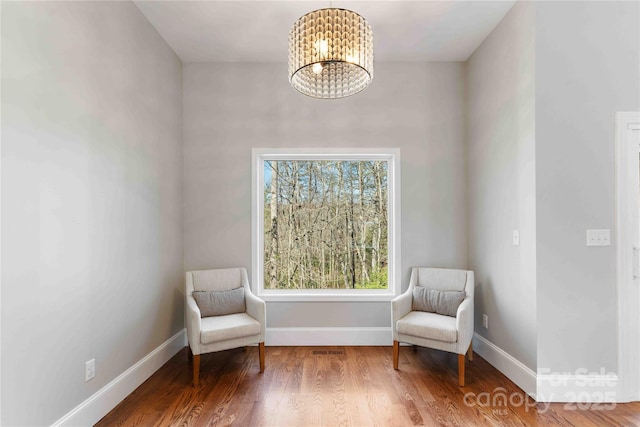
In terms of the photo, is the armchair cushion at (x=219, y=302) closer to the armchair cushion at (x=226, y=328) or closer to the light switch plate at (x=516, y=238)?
the armchair cushion at (x=226, y=328)

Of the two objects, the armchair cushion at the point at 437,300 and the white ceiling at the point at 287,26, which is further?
the armchair cushion at the point at 437,300

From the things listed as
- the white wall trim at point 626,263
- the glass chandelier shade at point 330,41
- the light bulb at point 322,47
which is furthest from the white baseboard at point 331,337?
the light bulb at point 322,47

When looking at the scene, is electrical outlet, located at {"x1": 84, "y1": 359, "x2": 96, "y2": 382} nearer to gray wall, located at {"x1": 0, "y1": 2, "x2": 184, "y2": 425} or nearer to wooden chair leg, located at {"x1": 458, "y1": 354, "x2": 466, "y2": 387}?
gray wall, located at {"x1": 0, "y1": 2, "x2": 184, "y2": 425}

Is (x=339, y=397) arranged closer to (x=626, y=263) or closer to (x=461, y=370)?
(x=461, y=370)

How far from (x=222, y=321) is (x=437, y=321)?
1777 mm

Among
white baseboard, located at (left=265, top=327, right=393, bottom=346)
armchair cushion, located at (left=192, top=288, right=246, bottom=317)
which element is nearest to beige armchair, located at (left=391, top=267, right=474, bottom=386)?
white baseboard, located at (left=265, top=327, right=393, bottom=346)

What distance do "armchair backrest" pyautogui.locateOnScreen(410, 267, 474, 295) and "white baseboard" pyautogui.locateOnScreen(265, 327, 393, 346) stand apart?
23.7 inches

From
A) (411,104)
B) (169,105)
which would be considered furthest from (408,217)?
(169,105)

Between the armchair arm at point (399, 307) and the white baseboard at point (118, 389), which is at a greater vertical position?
the armchair arm at point (399, 307)

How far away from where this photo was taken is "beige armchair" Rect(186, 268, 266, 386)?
2795mm

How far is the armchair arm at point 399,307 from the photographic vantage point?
10.2 feet

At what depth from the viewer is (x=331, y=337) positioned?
361 centimetres

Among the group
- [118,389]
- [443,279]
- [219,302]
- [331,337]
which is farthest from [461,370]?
[118,389]

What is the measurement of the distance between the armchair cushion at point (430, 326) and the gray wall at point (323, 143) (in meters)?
0.58
